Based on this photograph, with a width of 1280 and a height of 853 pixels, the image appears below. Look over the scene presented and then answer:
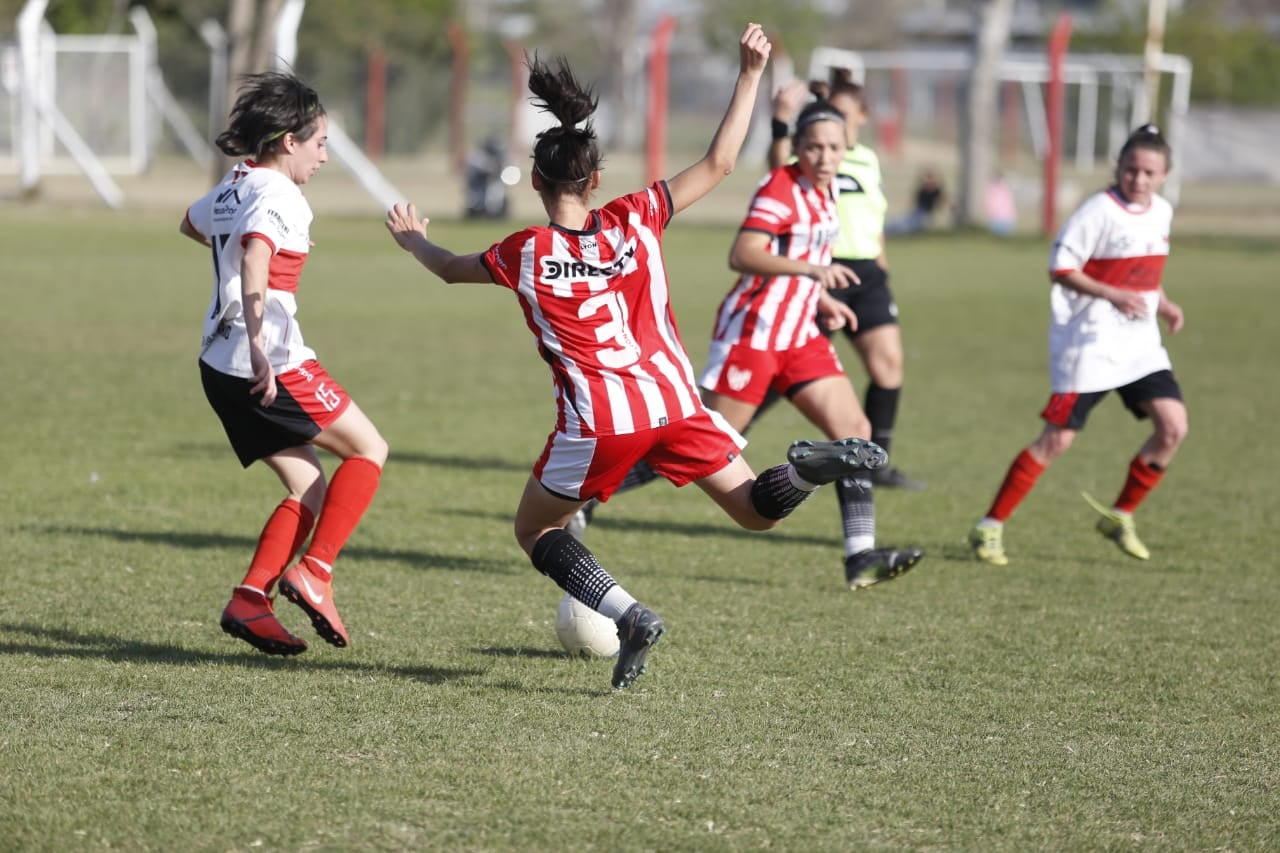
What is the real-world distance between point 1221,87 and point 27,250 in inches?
1394

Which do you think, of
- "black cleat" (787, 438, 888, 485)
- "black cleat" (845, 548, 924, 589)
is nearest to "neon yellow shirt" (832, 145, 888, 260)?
"black cleat" (845, 548, 924, 589)

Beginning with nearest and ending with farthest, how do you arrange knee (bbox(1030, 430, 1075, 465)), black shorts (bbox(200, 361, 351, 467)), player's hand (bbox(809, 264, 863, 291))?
black shorts (bbox(200, 361, 351, 467)) < player's hand (bbox(809, 264, 863, 291)) < knee (bbox(1030, 430, 1075, 465))

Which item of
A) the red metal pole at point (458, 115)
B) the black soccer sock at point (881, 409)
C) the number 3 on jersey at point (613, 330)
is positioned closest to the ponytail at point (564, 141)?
the number 3 on jersey at point (613, 330)

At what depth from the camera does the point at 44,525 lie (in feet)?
23.4

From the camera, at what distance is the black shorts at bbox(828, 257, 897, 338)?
27.2 ft

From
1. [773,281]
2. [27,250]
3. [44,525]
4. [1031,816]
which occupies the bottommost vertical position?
[27,250]

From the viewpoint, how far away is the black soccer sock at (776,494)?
4738mm

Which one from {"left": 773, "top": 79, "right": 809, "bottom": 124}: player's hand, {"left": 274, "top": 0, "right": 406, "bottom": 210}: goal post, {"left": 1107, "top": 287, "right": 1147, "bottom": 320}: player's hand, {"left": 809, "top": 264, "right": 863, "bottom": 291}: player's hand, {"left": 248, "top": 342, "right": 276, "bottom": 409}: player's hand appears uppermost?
{"left": 773, "top": 79, "right": 809, "bottom": 124}: player's hand

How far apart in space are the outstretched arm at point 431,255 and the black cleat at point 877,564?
2.09 m

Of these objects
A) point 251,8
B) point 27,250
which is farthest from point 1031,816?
point 251,8

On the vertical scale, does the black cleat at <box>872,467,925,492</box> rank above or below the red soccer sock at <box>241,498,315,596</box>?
below

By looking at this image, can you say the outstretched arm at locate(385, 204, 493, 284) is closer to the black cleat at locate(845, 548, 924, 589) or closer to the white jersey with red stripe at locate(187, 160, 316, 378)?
the white jersey with red stripe at locate(187, 160, 316, 378)

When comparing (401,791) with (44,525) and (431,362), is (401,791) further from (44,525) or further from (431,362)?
(431,362)

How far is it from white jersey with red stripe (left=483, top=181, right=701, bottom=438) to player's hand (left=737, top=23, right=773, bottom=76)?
1.46ft
